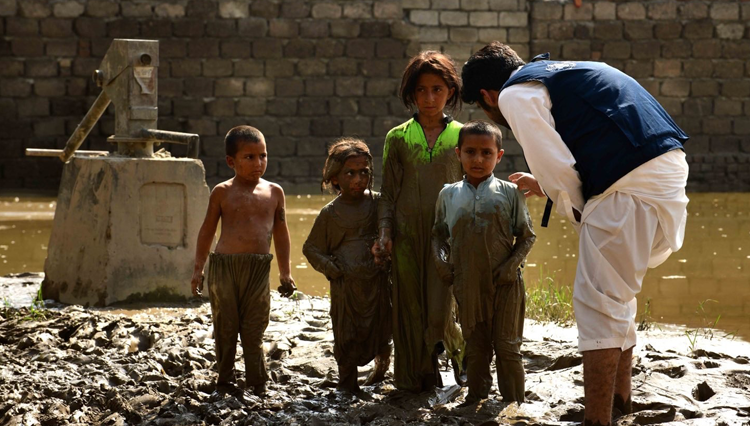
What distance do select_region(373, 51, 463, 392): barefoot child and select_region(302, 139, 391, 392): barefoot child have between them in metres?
0.08

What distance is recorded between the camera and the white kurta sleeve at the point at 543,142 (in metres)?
3.41

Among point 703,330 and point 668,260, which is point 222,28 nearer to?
point 668,260

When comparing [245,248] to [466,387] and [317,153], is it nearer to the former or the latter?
[466,387]

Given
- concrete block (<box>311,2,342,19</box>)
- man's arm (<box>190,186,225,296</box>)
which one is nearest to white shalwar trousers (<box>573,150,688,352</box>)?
man's arm (<box>190,186,225,296</box>)

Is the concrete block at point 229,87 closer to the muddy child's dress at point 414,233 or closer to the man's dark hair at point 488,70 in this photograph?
the muddy child's dress at point 414,233

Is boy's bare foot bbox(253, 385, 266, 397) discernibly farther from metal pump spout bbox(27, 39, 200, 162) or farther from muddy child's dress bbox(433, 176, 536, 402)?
metal pump spout bbox(27, 39, 200, 162)

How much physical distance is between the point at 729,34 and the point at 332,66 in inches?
238

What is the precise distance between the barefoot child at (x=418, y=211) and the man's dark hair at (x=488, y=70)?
0.34 m

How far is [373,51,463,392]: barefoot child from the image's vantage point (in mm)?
4117

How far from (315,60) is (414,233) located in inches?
397

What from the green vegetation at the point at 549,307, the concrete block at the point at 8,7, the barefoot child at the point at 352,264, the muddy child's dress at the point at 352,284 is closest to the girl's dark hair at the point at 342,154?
the barefoot child at the point at 352,264

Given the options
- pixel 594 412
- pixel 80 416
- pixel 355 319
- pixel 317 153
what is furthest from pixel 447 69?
pixel 317 153

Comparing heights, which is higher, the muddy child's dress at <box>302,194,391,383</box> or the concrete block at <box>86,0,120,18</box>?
the concrete block at <box>86,0,120,18</box>

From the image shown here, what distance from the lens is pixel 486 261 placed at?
12.4 feet
